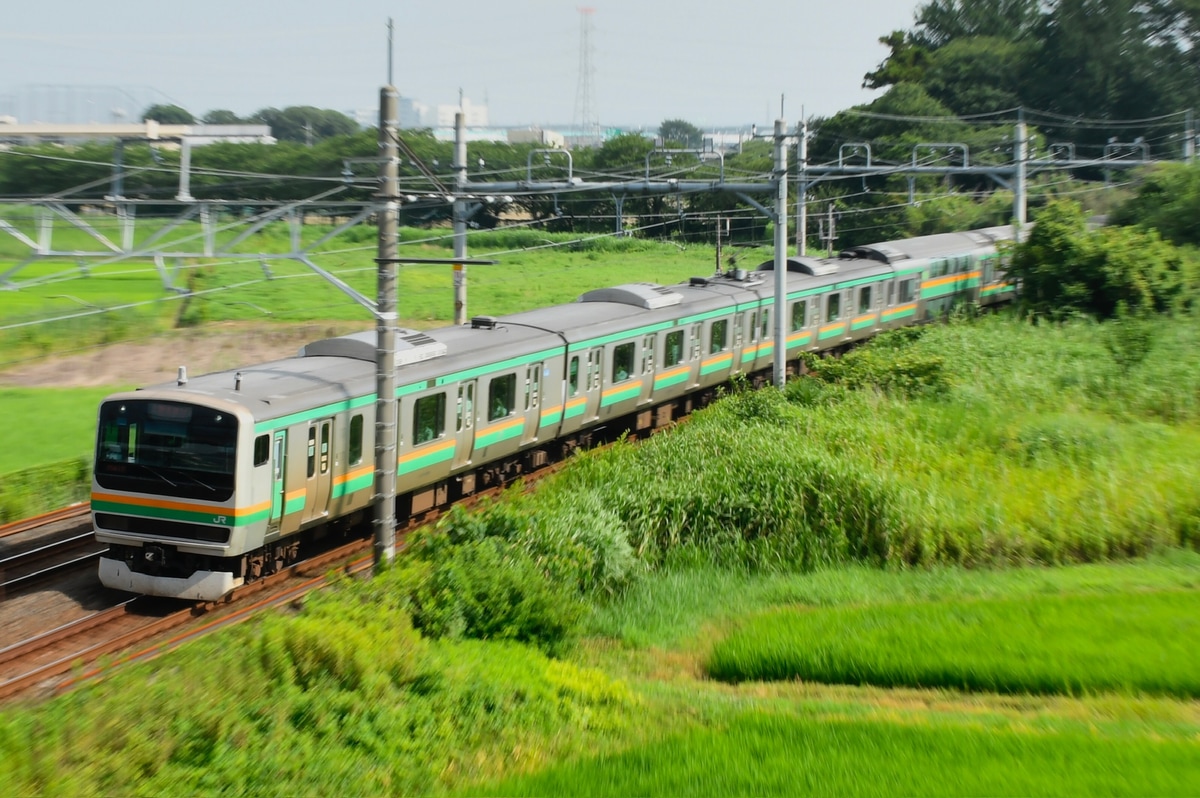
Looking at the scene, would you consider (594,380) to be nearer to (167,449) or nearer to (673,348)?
(673,348)

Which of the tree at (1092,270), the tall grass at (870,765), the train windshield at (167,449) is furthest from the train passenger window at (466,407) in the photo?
the tree at (1092,270)

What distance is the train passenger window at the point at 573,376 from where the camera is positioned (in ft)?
58.2

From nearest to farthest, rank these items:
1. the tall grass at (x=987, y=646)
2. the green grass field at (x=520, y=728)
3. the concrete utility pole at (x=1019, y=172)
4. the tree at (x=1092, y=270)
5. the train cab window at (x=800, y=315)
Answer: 1. the green grass field at (x=520, y=728)
2. the tall grass at (x=987, y=646)
3. the train cab window at (x=800, y=315)
4. the tree at (x=1092, y=270)
5. the concrete utility pole at (x=1019, y=172)

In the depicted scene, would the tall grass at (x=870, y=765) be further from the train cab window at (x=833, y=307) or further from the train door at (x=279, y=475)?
the train cab window at (x=833, y=307)

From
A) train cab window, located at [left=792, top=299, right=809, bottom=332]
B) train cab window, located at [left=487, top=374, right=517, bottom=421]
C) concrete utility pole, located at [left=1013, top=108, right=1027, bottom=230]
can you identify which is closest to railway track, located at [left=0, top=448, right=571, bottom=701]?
train cab window, located at [left=487, top=374, right=517, bottom=421]

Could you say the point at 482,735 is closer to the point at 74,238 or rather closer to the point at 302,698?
the point at 302,698

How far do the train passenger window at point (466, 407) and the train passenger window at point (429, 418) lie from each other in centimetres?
35

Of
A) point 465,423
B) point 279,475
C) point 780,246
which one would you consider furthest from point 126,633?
point 780,246

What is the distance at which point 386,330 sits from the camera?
12023 mm

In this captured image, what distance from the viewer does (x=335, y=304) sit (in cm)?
4162

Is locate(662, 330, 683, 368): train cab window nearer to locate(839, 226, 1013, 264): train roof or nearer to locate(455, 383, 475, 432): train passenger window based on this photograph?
locate(455, 383, 475, 432): train passenger window

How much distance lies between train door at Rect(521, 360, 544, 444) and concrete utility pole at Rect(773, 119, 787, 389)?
20.3ft

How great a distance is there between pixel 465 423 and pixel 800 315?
1202 centimetres

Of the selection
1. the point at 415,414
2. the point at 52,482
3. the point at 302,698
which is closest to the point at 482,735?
the point at 302,698
